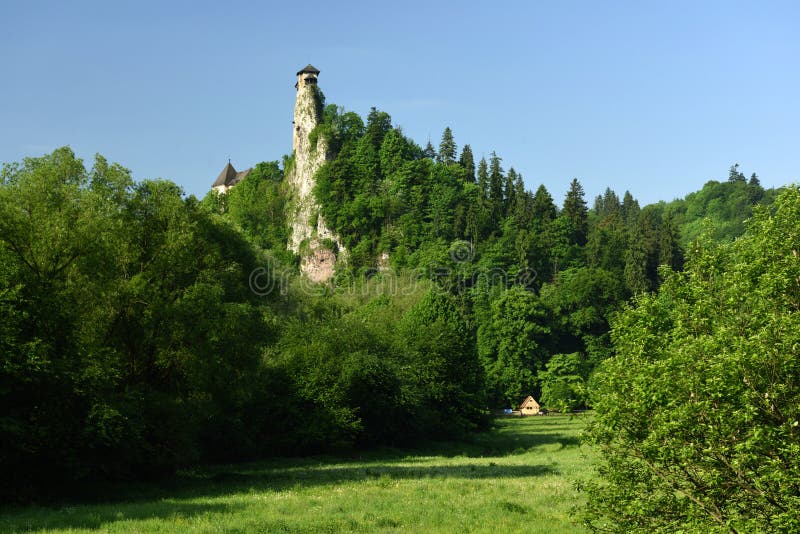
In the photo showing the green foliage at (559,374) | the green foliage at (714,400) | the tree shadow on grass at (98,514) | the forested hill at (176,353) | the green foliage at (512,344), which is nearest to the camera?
the green foliage at (714,400)

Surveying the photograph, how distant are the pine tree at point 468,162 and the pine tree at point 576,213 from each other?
25.7 m

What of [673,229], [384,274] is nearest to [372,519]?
[673,229]

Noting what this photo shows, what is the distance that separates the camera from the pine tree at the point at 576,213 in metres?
162

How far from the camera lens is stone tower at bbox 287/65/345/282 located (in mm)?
180125

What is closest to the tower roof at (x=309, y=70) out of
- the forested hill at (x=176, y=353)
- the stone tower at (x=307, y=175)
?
the stone tower at (x=307, y=175)

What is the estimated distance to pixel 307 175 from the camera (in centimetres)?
18800

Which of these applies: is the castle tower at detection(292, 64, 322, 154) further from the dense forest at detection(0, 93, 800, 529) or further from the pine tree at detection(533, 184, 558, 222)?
the dense forest at detection(0, 93, 800, 529)

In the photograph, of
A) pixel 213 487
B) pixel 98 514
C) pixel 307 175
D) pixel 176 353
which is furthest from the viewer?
pixel 307 175

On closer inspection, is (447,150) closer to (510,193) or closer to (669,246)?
(510,193)

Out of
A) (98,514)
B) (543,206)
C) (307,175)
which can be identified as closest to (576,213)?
(543,206)

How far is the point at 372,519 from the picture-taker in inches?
911

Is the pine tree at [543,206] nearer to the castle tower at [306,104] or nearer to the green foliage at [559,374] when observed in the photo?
the green foliage at [559,374]

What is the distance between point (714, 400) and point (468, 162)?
17607 centimetres

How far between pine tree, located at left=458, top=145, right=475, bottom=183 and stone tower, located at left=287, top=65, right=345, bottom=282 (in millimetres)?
35325
